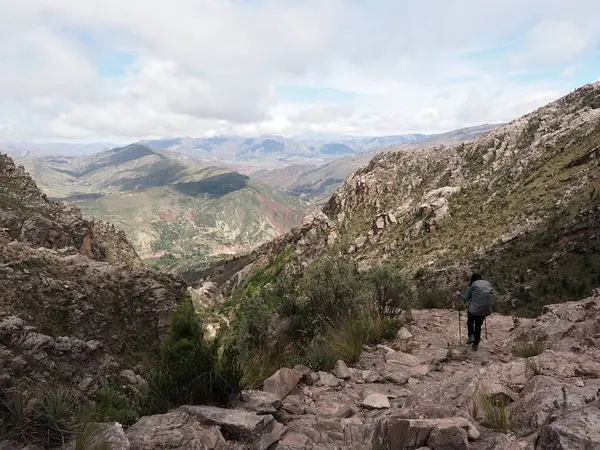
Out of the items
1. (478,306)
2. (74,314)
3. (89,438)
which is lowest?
(74,314)

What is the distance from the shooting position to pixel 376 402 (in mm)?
7148

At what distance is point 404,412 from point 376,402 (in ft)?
5.33

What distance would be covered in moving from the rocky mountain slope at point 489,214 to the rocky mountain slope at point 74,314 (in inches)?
756

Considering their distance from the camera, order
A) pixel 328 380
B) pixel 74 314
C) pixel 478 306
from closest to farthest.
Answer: pixel 328 380 < pixel 478 306 < pixel 74 314

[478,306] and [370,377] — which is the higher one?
[478,306]

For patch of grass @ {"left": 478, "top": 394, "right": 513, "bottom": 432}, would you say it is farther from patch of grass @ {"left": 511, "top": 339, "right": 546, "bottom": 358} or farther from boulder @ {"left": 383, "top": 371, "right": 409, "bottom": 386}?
patch of grass @ {"left": 511, "top": 339, "right": 546, "bottom": 358}

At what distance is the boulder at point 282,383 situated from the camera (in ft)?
23.7

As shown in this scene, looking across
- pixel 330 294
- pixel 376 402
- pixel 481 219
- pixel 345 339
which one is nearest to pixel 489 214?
pixel 481 219

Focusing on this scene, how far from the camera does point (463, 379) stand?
6816mm

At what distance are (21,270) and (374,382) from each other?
25.0m

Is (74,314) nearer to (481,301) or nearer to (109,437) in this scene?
(109,437)

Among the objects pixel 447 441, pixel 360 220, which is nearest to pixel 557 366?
pixel 447 441

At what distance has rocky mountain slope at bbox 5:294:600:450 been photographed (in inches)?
184

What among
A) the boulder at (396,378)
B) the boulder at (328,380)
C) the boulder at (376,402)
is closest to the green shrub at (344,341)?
the boulder at (328,380)
